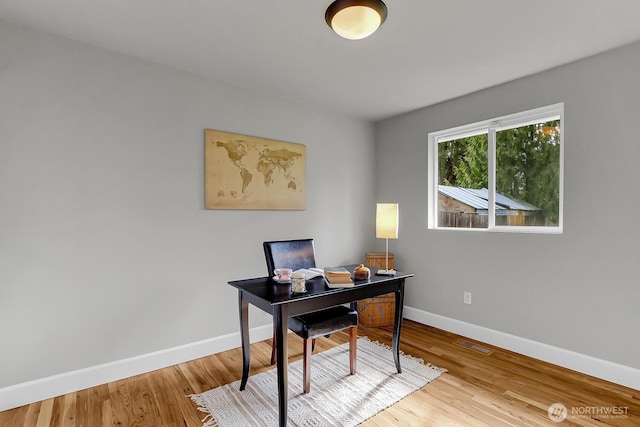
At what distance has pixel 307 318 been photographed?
2191 mm

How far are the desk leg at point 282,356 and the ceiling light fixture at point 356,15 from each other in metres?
1.55

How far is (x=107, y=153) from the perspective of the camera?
2.32m

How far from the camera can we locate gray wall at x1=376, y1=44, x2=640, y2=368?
226 centimetres

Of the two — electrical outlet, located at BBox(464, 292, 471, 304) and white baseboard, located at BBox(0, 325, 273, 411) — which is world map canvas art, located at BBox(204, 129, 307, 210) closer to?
white baseboard, located at BBox(0, 325, 273, 411)

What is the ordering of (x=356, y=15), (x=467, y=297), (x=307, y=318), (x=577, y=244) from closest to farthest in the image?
(x=356, y=15), (x=307, y=318), (x=577, y=244), (x=467, y=297)

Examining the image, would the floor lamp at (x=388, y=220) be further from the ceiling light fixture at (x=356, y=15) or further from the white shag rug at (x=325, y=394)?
the ceiling light fixture at (x=356, y=15)

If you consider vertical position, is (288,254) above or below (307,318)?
above

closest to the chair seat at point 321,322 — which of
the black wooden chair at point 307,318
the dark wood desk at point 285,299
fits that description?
the black wooden chair at point 307,318

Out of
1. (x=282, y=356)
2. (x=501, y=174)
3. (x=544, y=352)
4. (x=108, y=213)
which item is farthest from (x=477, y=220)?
(x=108, y=213)

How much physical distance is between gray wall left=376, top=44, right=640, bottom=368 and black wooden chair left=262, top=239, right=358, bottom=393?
1.47m

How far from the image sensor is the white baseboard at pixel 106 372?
202 cm

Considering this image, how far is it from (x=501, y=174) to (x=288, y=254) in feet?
7.06

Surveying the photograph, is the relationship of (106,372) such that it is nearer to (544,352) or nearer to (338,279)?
(338,279)

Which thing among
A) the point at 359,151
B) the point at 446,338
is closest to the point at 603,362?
the point at 446,338
